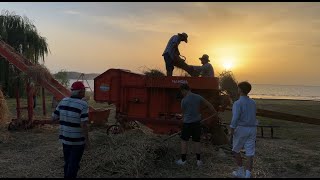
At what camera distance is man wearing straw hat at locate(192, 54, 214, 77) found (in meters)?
11.5

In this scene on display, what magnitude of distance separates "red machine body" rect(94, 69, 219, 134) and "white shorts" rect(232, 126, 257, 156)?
3453mm

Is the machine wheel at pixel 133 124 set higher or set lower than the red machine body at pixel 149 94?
lower

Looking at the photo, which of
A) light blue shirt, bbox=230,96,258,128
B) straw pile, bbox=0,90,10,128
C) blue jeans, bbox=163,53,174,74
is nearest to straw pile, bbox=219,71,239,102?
blue jeans, bbox=163,53,174,74

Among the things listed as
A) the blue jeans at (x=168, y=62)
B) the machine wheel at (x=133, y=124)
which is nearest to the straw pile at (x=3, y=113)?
the machine wheel at (x=133, y=124)

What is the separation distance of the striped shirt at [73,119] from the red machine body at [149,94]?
4666mm

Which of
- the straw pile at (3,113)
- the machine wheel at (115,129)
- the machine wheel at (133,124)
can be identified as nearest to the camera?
the machine wheel at (115,129)

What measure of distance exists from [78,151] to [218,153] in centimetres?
446

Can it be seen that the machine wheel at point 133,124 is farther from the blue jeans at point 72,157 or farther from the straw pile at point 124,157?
the blue jeans at point 72,157

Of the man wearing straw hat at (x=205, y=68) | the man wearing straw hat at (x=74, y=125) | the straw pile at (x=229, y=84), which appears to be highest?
the man wearing straw hat at (x=205, y=68)

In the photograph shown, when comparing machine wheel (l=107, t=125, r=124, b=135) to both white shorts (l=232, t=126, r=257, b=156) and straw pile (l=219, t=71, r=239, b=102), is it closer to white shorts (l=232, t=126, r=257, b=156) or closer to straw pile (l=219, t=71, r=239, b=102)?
straw pile (l=219, t=71, r=239, b=102)

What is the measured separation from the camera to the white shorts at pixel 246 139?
24.4ft

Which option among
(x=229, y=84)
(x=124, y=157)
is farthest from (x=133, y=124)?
(x=124, y=157)

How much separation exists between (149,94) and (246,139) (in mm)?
4555

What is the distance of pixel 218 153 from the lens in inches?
395
